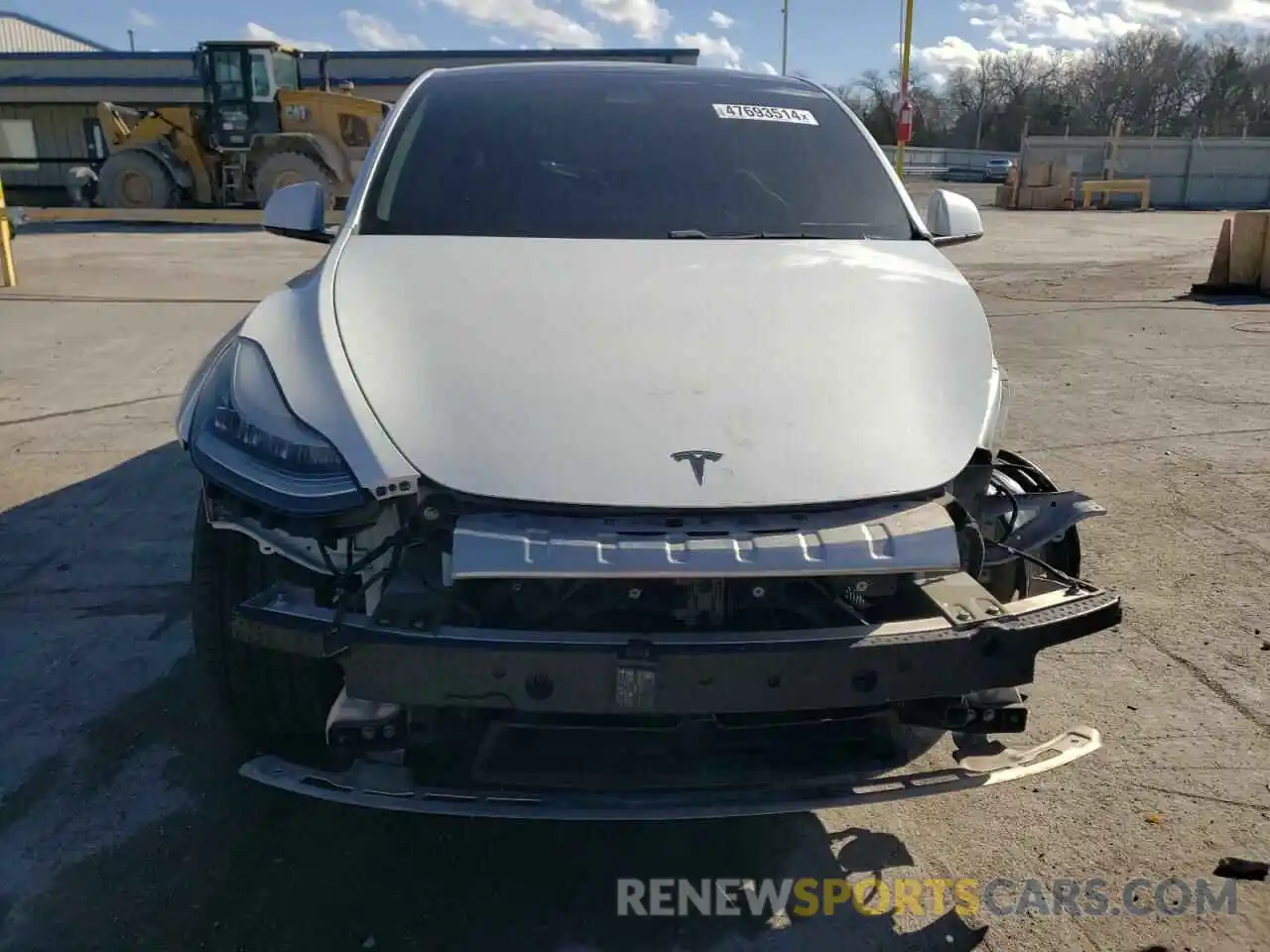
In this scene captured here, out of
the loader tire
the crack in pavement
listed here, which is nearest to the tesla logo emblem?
the loader tire

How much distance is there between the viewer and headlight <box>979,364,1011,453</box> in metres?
2.25

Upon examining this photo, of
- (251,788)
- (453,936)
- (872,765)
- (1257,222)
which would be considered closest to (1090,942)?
(872,765)

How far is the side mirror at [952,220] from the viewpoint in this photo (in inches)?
137

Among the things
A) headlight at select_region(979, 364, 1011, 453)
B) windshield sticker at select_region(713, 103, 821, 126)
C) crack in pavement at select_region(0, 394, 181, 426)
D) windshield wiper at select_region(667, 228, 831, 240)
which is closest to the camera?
headlight at select_region(979, 364, 1011, 453)

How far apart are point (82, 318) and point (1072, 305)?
33.0 feet

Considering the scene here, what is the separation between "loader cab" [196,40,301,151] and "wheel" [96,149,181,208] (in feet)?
4.62

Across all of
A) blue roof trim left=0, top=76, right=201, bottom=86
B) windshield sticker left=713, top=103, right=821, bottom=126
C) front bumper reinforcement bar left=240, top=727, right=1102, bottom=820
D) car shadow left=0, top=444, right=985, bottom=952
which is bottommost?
car shadow left=0, top=444, right=985, bottom=952

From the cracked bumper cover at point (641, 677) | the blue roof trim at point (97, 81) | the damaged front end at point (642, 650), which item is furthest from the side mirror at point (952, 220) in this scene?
the blue roof trim at point (97, 81)

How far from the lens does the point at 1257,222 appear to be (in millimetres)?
11289

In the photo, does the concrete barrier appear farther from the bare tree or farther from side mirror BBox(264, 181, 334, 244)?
the bare tree

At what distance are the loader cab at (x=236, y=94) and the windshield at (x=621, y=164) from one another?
1833cm

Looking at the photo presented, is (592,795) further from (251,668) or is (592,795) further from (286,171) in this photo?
(286,171)

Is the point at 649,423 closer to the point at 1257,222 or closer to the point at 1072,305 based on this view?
the point at 1072,305

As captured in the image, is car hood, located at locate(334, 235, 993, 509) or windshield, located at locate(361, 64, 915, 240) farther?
windshield, located at locate(361, 64, 915, 240)
